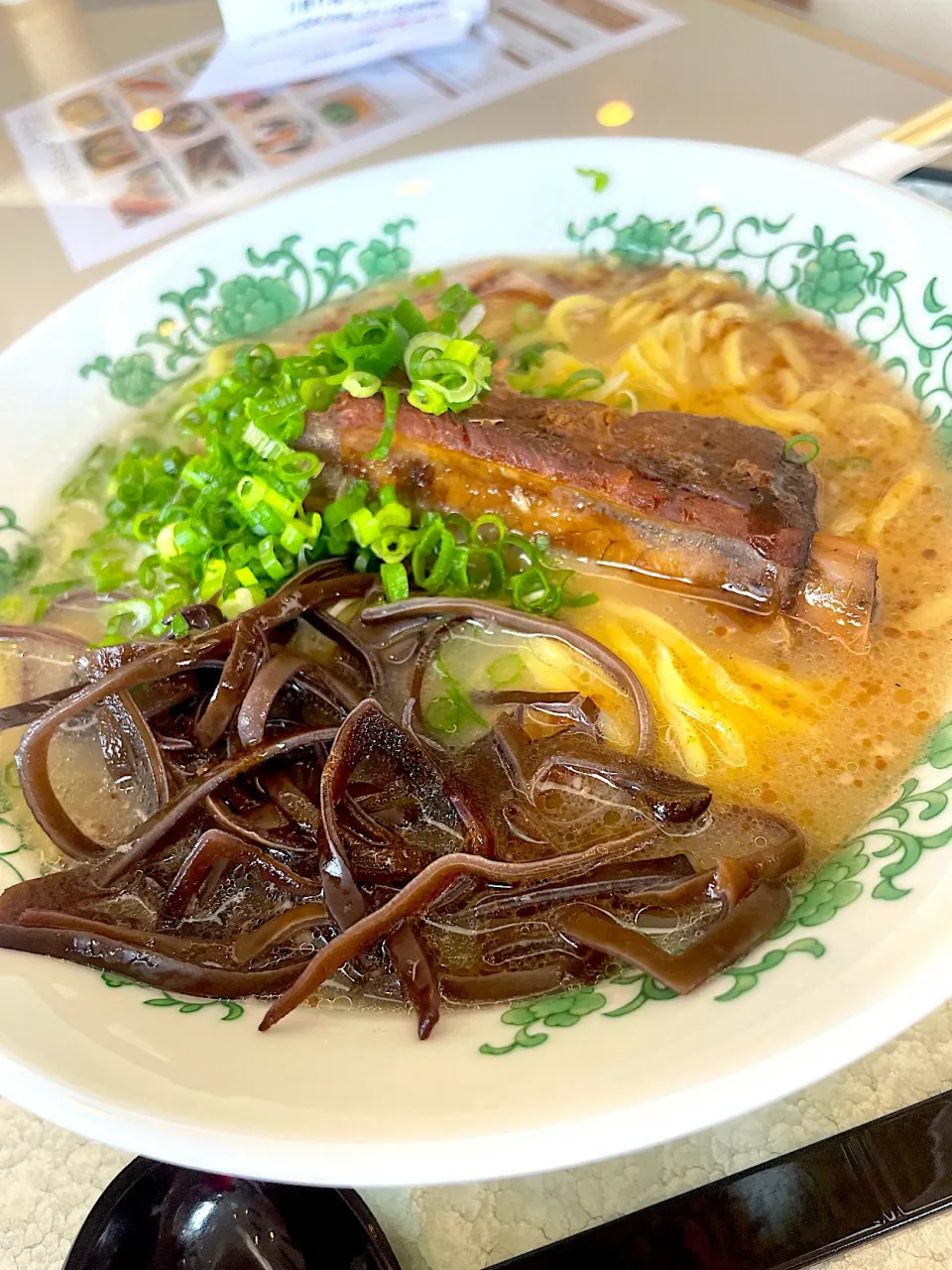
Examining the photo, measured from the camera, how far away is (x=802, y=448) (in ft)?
7.77

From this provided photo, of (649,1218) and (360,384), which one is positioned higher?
(360,384)

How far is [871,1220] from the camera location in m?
1.31

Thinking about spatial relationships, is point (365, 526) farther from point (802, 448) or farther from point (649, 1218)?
point (649, 1218)

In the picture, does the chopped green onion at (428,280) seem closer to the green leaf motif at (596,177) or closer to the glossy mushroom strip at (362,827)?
the green leaf motif at (596,177)

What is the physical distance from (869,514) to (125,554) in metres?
1.93

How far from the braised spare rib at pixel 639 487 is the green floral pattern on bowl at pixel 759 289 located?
18.3 inches

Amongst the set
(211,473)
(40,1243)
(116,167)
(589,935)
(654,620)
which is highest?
(116,167)

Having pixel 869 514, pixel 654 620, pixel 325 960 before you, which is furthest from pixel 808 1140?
pixel 869 514

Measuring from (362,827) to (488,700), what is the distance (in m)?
0.51

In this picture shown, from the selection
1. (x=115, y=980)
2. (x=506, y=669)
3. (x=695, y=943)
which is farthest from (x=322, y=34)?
(x=695, y=943)

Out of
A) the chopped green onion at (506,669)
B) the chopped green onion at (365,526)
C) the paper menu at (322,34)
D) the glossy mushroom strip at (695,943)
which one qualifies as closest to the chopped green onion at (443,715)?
the chopped green onion at (506,669)

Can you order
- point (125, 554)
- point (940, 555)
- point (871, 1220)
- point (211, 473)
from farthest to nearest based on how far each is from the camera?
point (125, 554) → point (211, 473) → point (940, 555) → point (871, 1220)

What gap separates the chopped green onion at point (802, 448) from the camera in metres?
2.26

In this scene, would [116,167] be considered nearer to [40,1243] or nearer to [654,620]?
[654,620]
